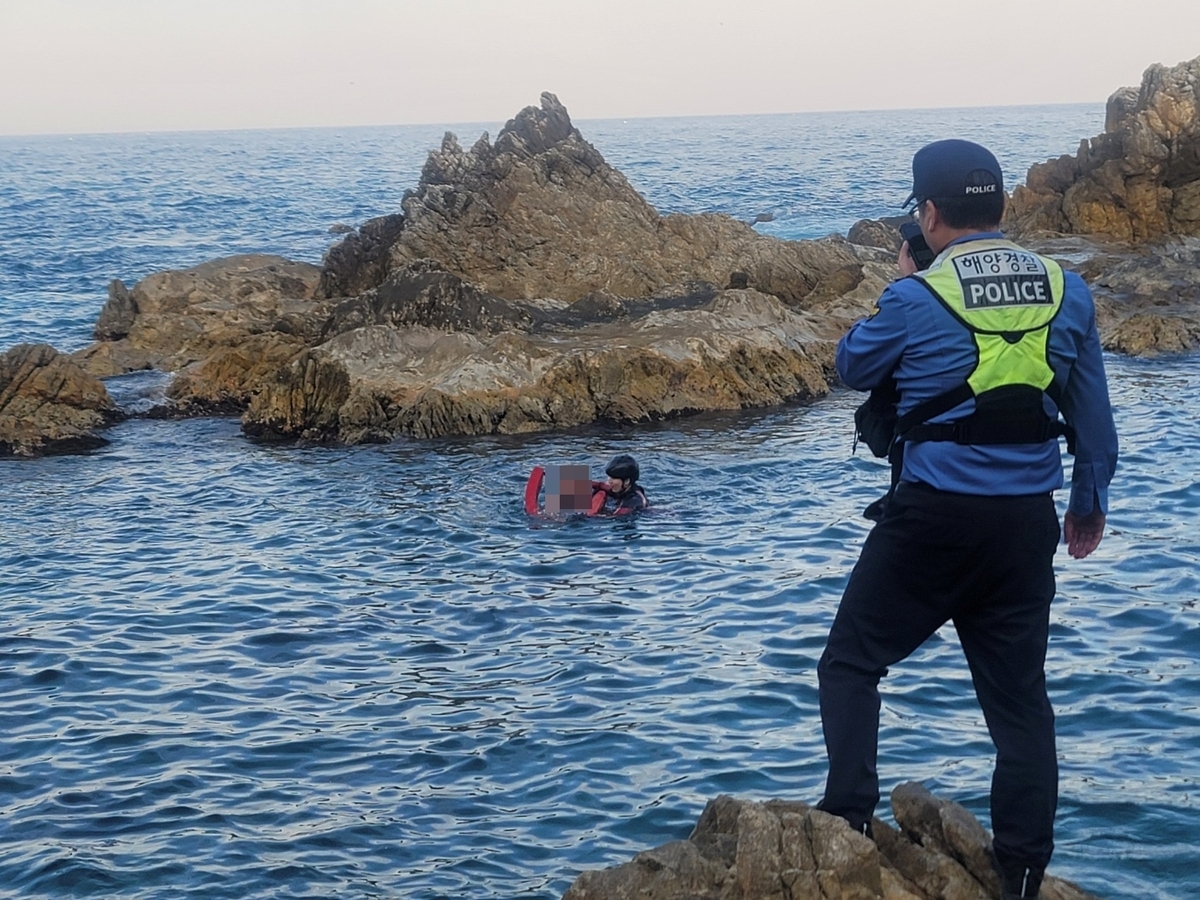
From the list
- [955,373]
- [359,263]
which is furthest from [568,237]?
[955,373]

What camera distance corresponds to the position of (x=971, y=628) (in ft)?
14.4

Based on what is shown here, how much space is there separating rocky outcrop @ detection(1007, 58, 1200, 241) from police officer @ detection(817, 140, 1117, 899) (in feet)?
81.3

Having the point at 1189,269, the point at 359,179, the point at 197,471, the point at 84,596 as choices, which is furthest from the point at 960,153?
the point at 359,179

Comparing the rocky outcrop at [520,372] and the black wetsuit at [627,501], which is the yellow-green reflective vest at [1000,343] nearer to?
the black wetsuit at [627,501]

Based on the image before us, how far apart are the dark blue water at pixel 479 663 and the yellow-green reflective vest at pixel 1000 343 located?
7.86 ft

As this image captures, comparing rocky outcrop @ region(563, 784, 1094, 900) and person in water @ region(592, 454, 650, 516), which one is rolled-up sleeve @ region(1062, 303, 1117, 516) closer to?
rocky outcrop @ region(563, 784, 1094, 900)

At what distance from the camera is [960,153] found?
426cm

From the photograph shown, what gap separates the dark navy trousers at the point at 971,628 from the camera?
4160 millimetres

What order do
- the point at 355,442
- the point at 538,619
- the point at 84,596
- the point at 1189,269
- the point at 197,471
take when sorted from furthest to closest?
the point at 1189,269 < the point at 355,442 < the point at 197,471 < the point at 84,596 < the point at 538,619

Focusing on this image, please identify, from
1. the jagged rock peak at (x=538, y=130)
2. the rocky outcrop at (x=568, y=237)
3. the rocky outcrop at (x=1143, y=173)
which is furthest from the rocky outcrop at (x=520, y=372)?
the rocky outcrop at (x=1143, y=173)

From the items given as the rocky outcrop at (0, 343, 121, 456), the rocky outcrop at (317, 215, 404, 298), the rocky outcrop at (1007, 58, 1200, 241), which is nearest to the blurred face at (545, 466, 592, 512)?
the rocky outcrop at (0, 343, 121, 456)

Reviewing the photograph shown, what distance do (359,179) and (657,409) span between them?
198 feet

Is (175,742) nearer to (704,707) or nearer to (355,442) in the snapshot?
(704,707)

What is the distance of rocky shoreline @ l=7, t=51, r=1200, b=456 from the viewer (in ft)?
52.9
